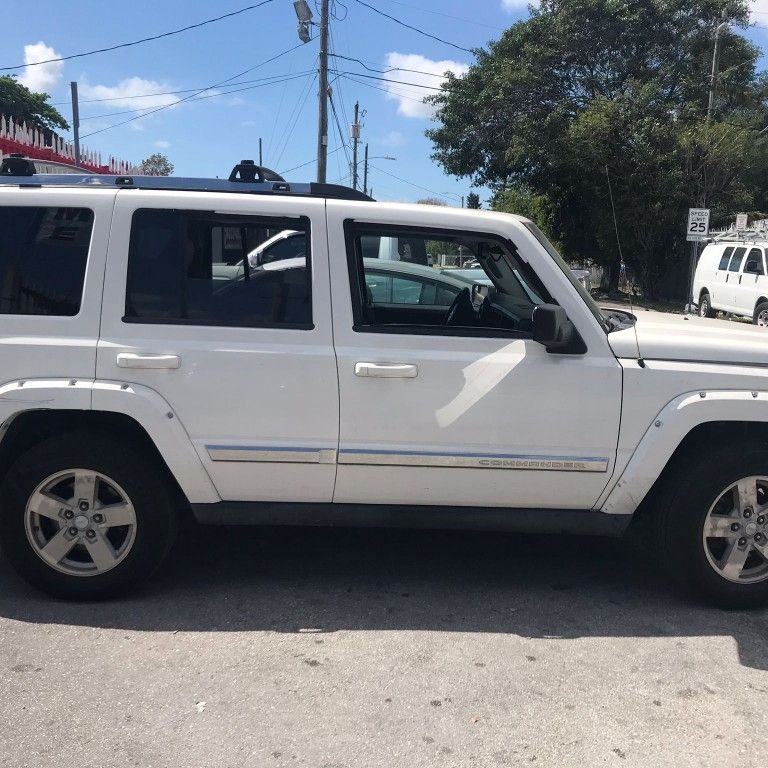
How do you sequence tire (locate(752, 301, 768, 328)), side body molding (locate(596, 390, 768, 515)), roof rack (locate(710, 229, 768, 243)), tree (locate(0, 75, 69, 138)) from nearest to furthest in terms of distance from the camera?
side body molding (locate(596, 390, 768, 515)) < tire (locate(752, 301, 768, 328)) < roof rack (locate(710, 229, 768, 243)) < tree (locate(0, 75, 69, 138))

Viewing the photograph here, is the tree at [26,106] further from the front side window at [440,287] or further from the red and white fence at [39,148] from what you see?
the front side window at [440,287]

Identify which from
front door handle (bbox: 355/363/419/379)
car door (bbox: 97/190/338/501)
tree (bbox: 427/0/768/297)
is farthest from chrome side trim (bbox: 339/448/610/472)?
tree (bbox: 427/0/768/297)

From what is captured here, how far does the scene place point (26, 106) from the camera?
65.9m

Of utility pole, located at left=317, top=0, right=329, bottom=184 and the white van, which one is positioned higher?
utility pole, located at left=317, top=0, right=329, bottom=184

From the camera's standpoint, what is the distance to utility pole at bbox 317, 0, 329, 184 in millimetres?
19078

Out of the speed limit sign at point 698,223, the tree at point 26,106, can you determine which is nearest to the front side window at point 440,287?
the speed limit sign at point 698,223

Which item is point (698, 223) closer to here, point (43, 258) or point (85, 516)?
point (43, 258)

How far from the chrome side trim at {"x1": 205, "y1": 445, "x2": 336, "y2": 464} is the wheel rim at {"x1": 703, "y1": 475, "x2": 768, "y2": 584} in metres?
1.82

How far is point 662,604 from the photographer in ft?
12.5

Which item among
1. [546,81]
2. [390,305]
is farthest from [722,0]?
[390,305]

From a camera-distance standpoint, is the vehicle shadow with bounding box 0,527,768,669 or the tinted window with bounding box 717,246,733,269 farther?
the tinted window with bounding box 717,246,733,269

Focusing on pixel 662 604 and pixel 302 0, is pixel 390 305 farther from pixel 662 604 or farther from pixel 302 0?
pixel 302 0

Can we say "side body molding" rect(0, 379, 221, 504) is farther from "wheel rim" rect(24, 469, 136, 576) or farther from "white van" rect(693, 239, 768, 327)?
"white van" rect(693, 239, 768, 327)

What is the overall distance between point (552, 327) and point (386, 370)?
2.46 feet
